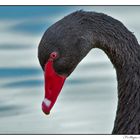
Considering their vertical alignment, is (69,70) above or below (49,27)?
below

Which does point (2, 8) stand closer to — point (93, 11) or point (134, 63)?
point (93, 11)

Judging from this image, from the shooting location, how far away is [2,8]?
233cm

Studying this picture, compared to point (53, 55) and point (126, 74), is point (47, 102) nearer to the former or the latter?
point (53, 55)

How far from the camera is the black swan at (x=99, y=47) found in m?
2.16

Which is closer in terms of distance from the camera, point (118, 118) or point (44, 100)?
point (44, 100)

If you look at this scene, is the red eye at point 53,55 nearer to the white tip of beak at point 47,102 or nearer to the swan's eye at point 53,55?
the swan's eye at point 53,55

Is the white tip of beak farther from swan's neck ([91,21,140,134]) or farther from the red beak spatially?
swan's neck ([91,21,140,134])

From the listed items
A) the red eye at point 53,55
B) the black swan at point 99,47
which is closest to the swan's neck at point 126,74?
the black swan at point 99,47

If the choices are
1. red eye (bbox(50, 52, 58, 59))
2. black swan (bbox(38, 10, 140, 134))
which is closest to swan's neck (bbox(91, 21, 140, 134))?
black swan (bbox(38, 10, 140, 134))

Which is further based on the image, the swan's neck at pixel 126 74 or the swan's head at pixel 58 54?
the swan's neck at pixel 126 74
